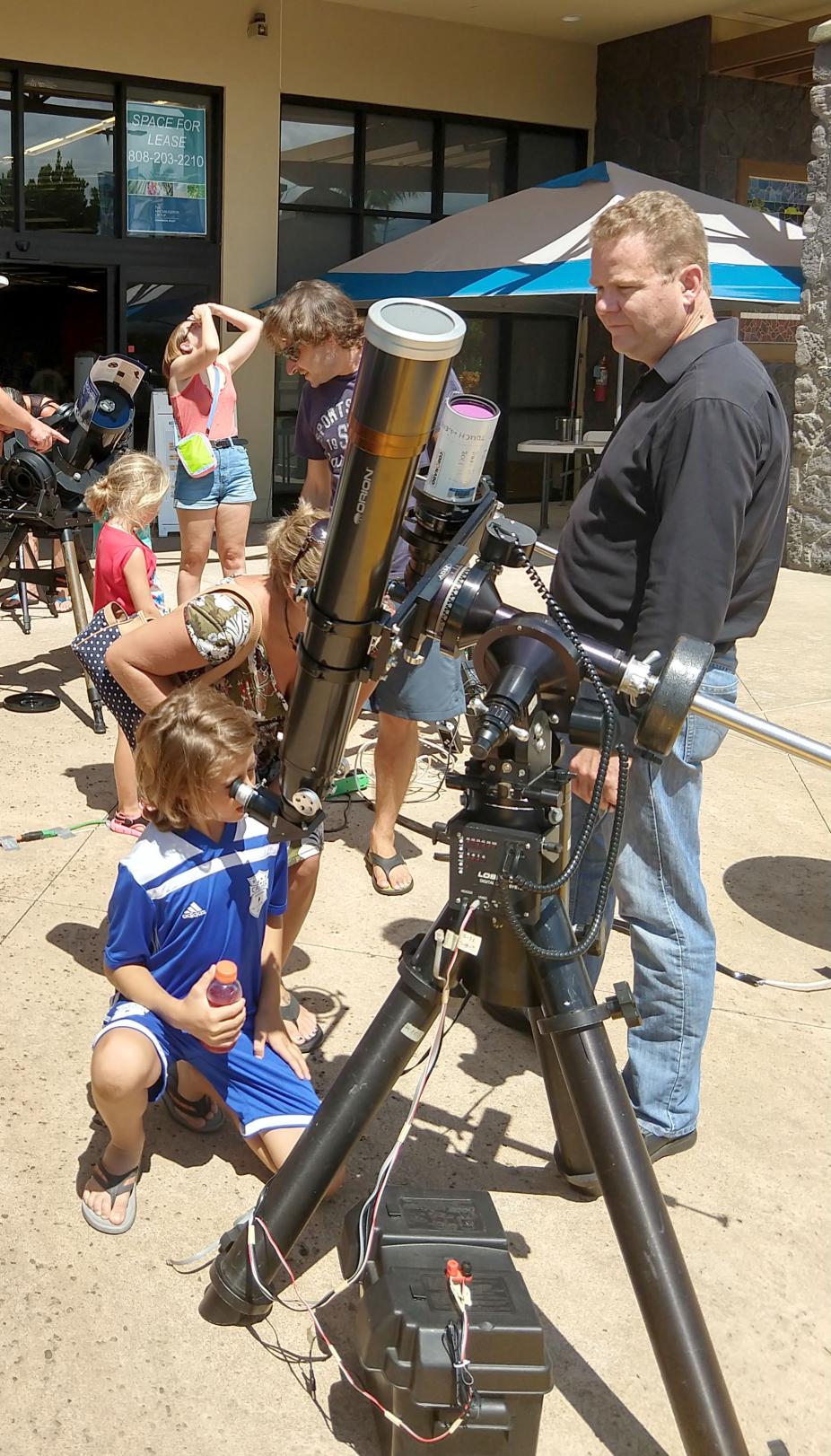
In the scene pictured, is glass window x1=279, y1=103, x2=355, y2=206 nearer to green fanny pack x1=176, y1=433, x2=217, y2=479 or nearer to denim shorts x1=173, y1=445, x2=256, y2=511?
denim shorts x1=173, y1=445, x2=256, y2=511

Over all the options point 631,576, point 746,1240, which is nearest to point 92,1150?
point 746,1240

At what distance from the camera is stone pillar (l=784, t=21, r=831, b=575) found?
9.34 metres

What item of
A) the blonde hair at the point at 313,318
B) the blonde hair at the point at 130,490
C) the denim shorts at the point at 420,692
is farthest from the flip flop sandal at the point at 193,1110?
the blonde hair at the point at 130,490

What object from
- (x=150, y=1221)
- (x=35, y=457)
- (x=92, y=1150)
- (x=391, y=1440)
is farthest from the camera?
(x=35, y=457)

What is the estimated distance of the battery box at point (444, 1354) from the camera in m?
1.82

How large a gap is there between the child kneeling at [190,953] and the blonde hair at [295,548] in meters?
0.37

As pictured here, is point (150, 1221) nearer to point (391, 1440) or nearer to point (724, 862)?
point (391, 1440)

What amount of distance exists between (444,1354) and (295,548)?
168cm

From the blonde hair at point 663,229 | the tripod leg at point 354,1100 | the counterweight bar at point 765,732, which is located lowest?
the tripod leg at point 354,1100

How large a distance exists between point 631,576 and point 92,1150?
1.63 m

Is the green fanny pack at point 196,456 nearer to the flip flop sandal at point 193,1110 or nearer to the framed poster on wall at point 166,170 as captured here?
the flip flop sandal at point 193,1110

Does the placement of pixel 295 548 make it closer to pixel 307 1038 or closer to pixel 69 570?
pixel 307 1038

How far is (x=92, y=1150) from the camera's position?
2.72 metres

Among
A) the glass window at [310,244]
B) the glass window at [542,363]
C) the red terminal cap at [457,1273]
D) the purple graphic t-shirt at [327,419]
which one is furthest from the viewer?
the glass window at [542,363]
